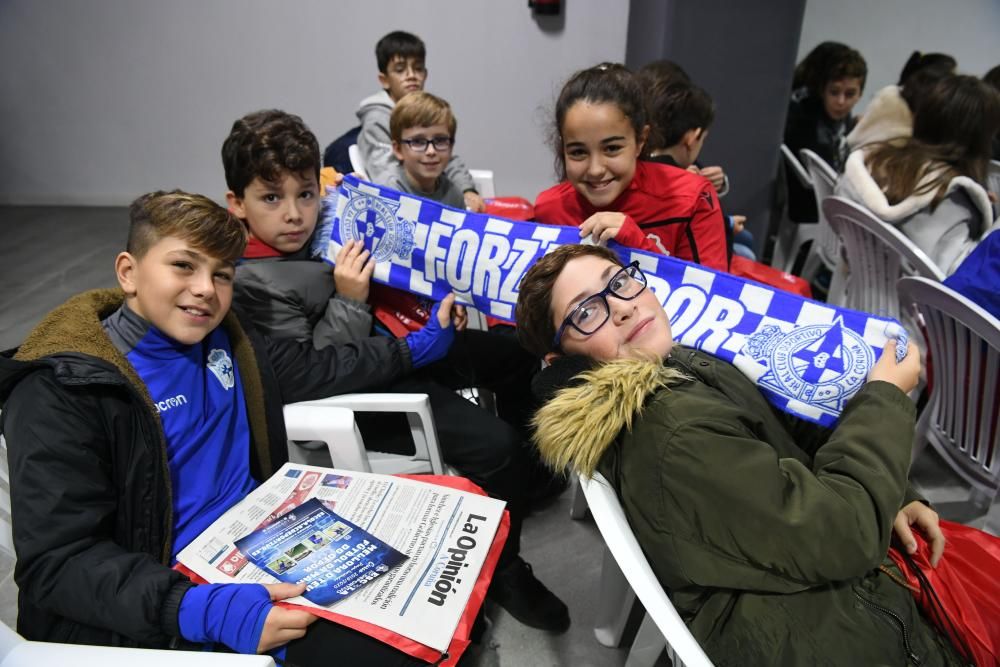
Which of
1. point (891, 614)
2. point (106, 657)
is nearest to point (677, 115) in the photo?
point (891, 614)

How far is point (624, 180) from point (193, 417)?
1312mm

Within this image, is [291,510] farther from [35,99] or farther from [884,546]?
[35,99]

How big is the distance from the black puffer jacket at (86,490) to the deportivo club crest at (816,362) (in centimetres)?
124

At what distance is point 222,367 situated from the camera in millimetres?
1472

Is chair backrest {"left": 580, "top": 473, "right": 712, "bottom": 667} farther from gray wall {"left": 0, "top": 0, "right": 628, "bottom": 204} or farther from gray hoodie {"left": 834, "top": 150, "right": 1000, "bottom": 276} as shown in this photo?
gray wall {"left": 0, "top": 0, "right": 628, "bottom": 204}

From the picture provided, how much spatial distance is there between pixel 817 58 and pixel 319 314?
12.6 ft

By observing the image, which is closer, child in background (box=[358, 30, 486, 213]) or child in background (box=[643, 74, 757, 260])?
child in background (box=[643, 74, 757, 260])

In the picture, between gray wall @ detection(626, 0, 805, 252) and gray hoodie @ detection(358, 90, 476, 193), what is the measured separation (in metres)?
1.34

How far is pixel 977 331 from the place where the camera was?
1575 millimetres

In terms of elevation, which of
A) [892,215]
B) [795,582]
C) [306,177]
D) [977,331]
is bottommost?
[795,582]

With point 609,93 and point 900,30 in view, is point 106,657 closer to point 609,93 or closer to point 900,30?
point 609,93

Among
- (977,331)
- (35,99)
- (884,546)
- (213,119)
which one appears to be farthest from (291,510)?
(35,99)

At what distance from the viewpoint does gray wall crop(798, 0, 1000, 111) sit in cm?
511

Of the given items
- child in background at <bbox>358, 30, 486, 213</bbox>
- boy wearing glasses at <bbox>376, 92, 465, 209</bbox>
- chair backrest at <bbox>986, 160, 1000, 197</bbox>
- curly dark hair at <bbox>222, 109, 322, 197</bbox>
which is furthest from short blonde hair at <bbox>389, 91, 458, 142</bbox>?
chair backrest at <bbox>986, 160, 1000, 197</bbox>
